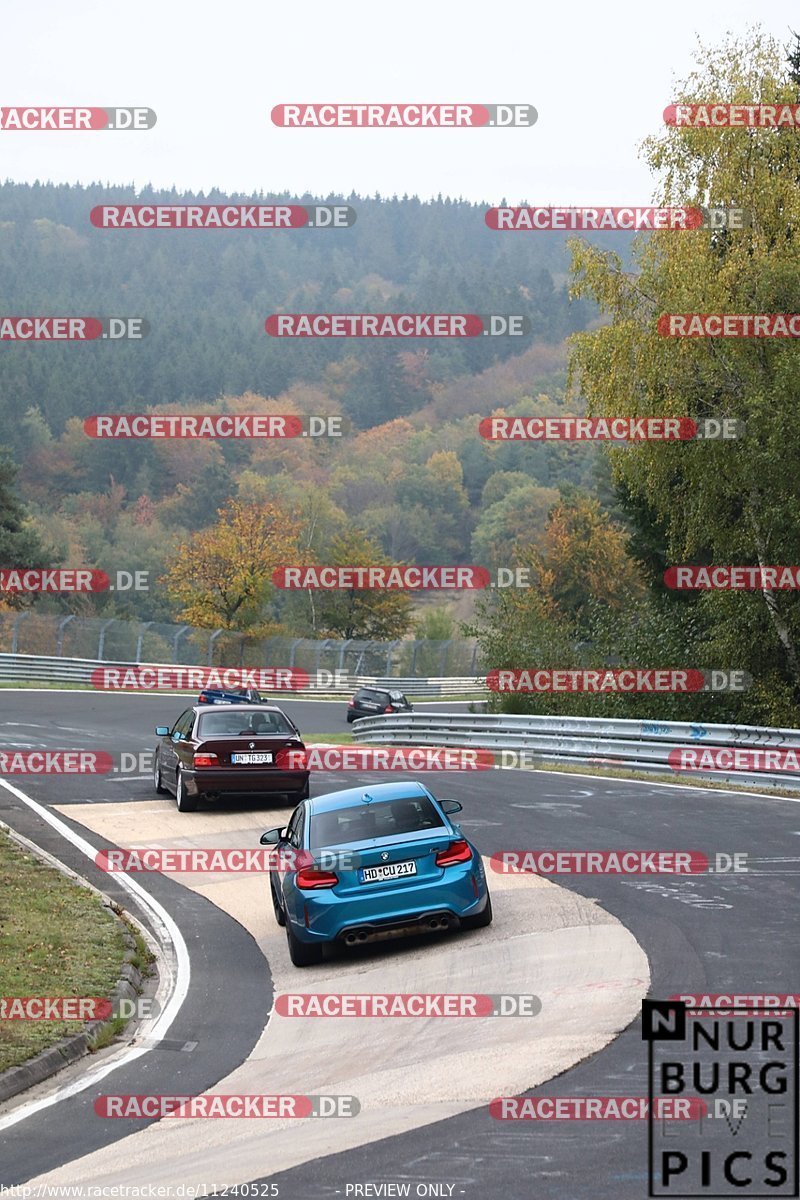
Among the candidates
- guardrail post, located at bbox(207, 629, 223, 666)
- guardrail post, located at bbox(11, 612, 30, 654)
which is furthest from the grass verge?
guardrail post, located at bbox(207, 629, 223, 666)

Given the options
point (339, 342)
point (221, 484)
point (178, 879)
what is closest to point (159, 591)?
point (221, 484)

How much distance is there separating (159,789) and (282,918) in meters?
9.66

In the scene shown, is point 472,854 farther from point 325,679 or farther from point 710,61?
point 325,679

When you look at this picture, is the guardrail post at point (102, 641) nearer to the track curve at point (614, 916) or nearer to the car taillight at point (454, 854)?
the track curve at point (614, 916)

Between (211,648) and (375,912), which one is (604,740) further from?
(211,648)

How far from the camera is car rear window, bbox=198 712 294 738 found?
20125mm

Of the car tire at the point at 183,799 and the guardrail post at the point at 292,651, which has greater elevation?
the guardrail post at the point at 292,651

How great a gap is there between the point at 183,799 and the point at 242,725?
139 cm

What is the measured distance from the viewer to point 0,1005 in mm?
10492

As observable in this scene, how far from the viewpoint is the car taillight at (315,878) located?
12000 millimetres

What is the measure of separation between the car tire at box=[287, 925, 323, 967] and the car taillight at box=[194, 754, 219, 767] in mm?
8081

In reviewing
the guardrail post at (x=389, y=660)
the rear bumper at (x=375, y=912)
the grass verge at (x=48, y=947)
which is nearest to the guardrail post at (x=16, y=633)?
the guardrail post at (x=389, y=660)

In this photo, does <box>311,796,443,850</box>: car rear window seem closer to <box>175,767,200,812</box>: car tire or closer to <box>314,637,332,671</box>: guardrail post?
<box>175,767,200,812</box>: car tire

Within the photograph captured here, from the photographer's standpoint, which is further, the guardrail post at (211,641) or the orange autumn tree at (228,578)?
the orange autumn tree at (228,578)
